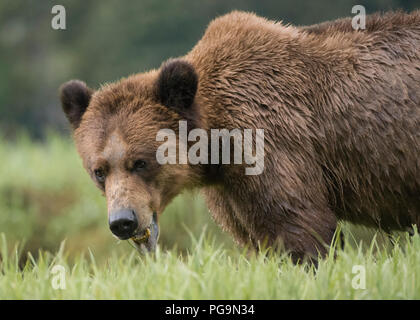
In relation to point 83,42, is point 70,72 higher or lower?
lower

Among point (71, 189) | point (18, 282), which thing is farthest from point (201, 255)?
point (71, 189)

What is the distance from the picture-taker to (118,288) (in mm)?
3768

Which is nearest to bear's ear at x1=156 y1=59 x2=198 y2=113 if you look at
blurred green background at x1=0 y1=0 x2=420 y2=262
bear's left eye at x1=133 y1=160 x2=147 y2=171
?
bear's left eye at x1=133 y1=160 x2=147 y2=171

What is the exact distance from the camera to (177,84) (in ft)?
15.5

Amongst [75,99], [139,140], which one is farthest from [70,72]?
[139,140]

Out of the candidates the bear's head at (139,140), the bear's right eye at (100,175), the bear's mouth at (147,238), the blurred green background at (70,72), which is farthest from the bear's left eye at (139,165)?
the blurred green background at (70,72)

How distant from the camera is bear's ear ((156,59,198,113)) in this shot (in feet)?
15.4

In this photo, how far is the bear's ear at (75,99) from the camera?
5051 millimetres

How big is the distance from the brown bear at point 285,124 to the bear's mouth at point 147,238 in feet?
0.03

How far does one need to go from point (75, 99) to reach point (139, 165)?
31.3 inches

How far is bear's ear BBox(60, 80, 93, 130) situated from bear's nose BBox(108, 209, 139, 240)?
1027 millimetres

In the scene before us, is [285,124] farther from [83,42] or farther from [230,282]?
[83,42]
